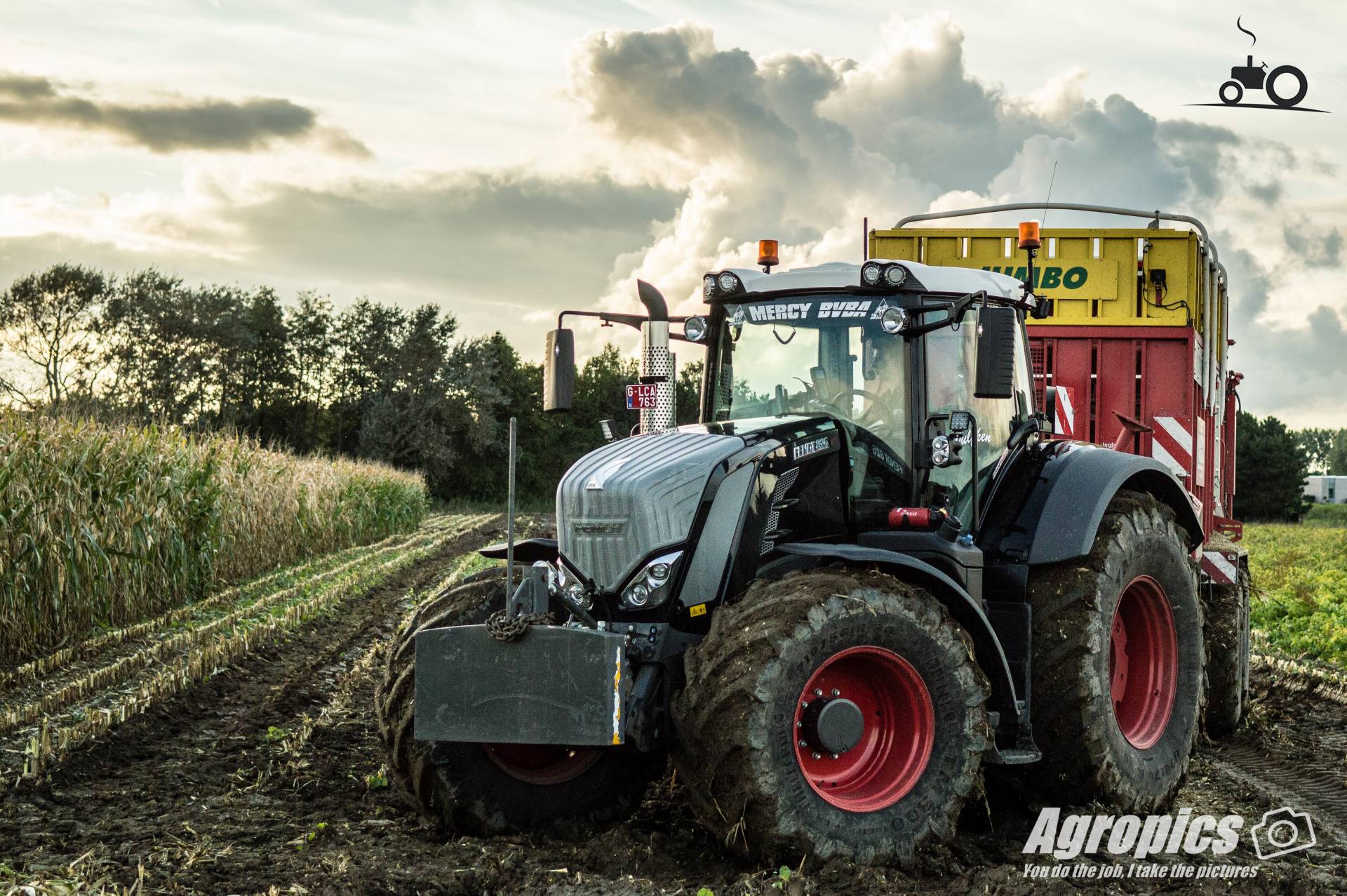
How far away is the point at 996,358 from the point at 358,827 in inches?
136

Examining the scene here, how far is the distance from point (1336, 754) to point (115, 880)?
6.61 meters

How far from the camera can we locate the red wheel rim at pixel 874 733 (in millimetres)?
4812

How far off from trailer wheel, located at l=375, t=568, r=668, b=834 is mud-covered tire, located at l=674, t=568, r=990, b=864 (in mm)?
780

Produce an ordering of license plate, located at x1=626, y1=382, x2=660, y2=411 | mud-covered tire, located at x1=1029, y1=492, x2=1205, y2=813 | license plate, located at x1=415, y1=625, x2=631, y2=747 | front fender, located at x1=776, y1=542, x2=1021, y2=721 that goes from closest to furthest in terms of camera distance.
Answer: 1. license plate, located at x1=415, y1=625, x2=631, y2=747
2. front fender, located at x1=776, y1=542, x2=1021, y2=721
3. mud-covered tire, located at x1=1029, y1=492, x2=1205, y2=813
4. license plate, located at x1=626, y1=382, x2=660, y2=411

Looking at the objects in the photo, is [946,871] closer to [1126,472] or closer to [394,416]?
[1126,472]

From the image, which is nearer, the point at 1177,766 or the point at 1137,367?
the point at 1177,766

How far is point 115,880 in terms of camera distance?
455 cm

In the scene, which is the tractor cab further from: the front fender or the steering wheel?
the front fender

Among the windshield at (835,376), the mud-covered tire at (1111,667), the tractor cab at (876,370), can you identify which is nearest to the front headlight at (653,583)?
the tractor cab at (876,370)

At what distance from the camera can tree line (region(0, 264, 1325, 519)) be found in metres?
50.7

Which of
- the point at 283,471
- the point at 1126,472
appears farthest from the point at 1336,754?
the point at 283,471

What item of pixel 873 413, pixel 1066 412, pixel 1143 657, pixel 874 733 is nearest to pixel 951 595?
pixel 874 733

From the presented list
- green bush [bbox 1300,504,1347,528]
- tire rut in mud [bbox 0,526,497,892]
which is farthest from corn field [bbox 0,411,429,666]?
green bush [bbox 1300,504,1347,528]

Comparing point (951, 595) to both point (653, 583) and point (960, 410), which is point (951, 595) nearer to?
point (960, 410)
